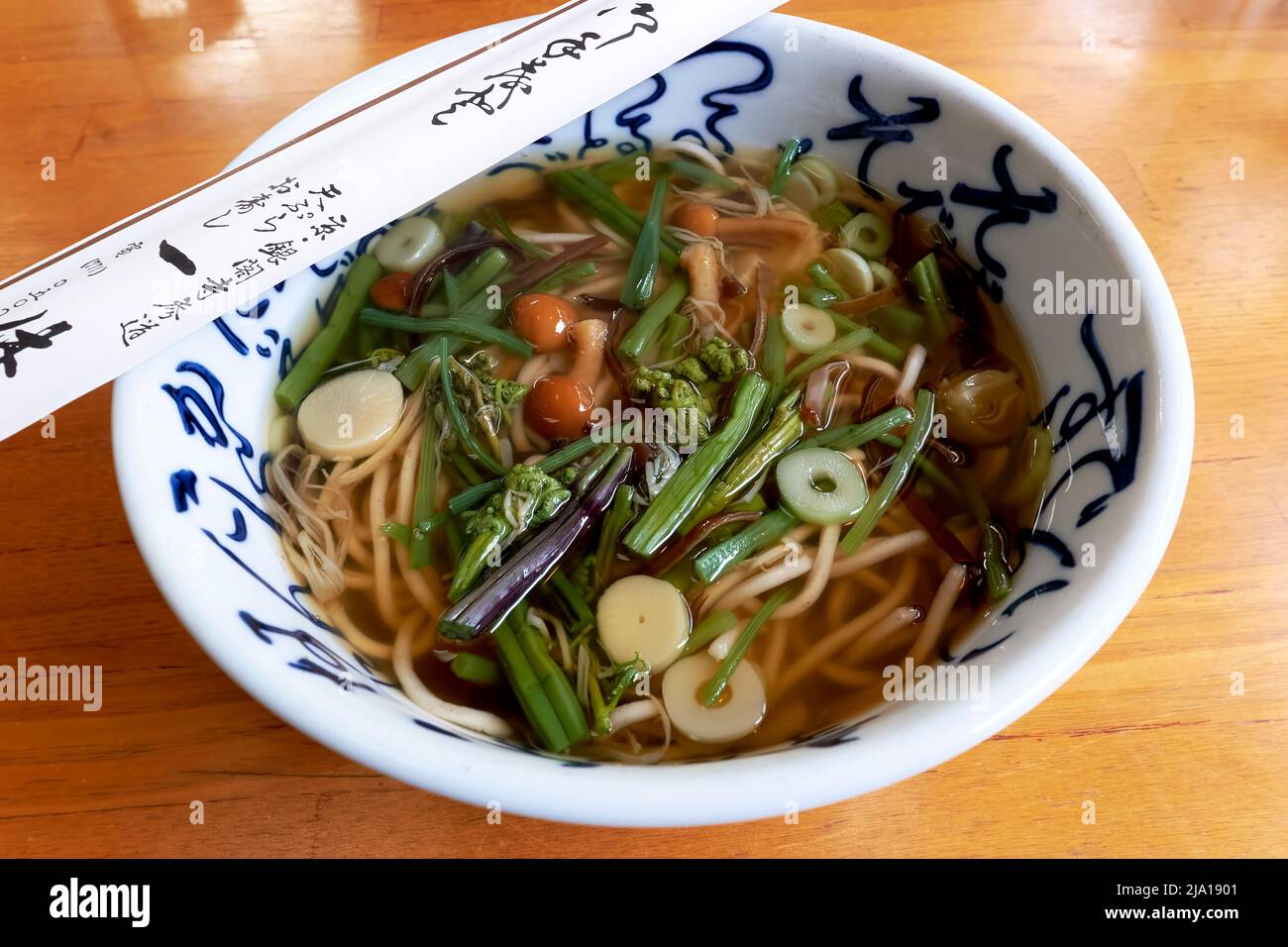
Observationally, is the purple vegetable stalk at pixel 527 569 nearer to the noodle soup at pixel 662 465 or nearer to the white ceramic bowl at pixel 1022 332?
the noodle soup at pixel 662 465

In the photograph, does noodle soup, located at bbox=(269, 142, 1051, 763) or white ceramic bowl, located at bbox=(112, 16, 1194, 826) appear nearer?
white ceramic bowl, located at bbox=(112, 16, 1194, 826)

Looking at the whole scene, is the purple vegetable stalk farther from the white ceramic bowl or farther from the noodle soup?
the white ceramic bowl

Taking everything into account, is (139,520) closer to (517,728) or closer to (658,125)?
(517,728)

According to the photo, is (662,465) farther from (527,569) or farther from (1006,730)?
(1006,730)

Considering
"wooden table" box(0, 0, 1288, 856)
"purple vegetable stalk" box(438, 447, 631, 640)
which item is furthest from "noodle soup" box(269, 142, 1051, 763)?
"wooden table" box(0, 0, 1288, 856)
